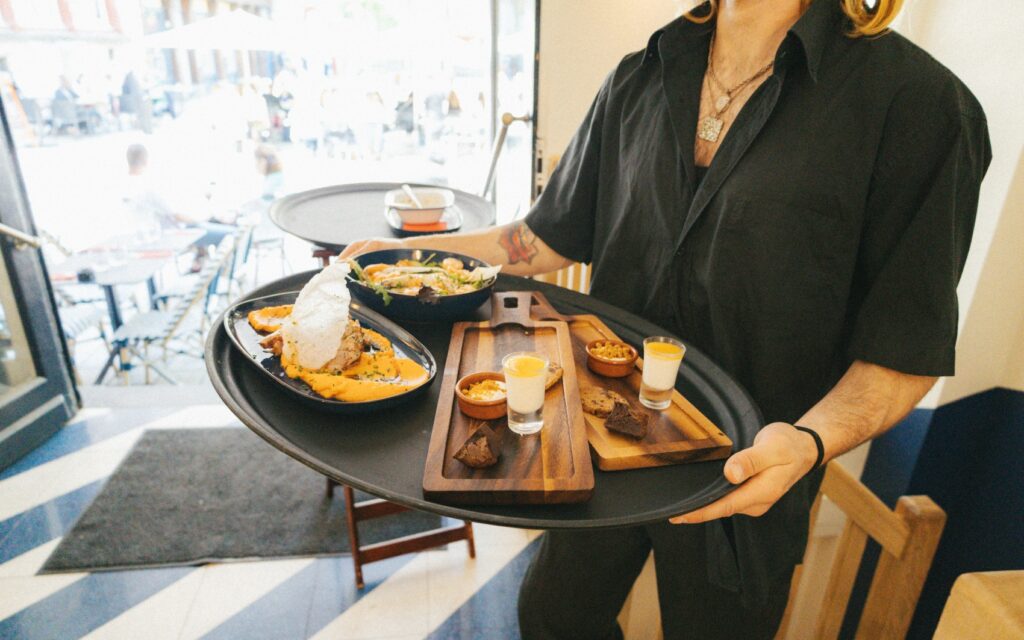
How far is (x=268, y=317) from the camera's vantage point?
1234 mm

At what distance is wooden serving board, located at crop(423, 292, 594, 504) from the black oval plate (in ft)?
0.22

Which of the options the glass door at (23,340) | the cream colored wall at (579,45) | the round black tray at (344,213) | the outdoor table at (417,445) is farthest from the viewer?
the cream colored wall at (579,45)

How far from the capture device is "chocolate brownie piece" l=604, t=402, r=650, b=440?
3.04 ft

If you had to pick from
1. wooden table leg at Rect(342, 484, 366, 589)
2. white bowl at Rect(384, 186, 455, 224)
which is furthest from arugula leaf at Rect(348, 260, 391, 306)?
wooden table leg at Rect(342, 484, 366, 589)

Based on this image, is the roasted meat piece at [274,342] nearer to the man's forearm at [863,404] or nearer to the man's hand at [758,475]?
the man's hand at [758,475]

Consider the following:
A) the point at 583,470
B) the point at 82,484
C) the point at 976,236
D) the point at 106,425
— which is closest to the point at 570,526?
the point at 583,470

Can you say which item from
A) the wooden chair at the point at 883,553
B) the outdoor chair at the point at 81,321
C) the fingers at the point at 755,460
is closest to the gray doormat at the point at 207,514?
the wooden chair at the point at 883,553

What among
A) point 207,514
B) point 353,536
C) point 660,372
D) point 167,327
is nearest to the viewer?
point 660,372

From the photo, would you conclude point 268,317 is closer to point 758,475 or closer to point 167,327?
point 758,475

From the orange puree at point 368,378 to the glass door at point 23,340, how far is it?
2.45m

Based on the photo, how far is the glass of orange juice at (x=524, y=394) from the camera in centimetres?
93

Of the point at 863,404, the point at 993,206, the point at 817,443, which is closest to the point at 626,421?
the point at 817,443

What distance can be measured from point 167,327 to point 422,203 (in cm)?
319

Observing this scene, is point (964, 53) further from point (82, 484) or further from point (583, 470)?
point (82, 484)
